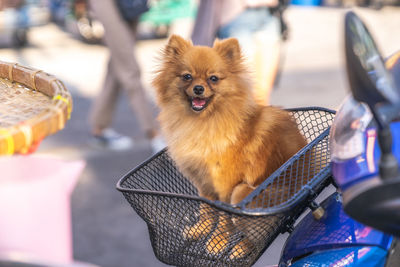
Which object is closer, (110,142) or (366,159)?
(366,159)

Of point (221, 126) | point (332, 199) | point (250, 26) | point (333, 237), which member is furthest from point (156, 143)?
point (333, 237)

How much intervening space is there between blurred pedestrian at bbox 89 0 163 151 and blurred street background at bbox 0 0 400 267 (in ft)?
0.60

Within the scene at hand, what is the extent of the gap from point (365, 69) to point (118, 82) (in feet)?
14.1

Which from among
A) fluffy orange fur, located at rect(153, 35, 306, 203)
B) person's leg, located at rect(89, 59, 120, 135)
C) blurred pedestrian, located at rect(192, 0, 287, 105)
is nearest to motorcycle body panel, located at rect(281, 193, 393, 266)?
fluffy orange fur, located at rect(153, 35, 306, 203)

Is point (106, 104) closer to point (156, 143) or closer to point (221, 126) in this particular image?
point (156, 143)

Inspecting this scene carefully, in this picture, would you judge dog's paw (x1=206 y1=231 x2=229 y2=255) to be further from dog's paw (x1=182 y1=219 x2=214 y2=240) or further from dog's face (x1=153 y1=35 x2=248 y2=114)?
dog's face (x1=153 y1=35 x2=248 y2=114)

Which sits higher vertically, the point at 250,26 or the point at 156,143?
the point at 250,26

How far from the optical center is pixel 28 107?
62.9 inches

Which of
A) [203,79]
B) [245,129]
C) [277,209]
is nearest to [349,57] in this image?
[277,209]

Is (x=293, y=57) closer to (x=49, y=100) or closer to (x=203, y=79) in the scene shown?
(x=203, y=79)

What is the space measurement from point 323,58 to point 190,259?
7.56m

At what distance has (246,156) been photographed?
2174 millimetres

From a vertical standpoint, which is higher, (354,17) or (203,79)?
(354,17)

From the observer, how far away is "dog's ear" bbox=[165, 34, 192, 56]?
2.35m
